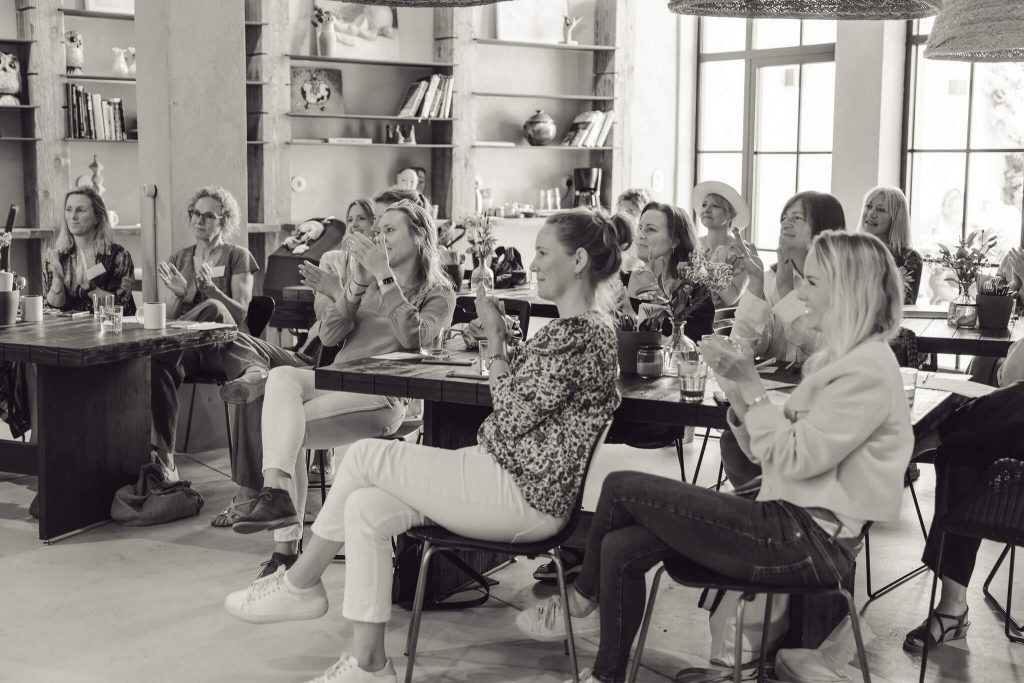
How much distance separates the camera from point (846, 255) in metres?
2.60

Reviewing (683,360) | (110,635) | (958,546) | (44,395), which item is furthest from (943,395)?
(44,395)

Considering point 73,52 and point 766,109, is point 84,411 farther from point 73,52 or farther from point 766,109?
point 766,109

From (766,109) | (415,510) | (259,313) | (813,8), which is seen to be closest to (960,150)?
(766,109)

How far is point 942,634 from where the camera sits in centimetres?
338

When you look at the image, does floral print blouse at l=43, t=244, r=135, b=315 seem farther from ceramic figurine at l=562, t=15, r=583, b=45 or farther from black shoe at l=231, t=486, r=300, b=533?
ceramic figurine at l=562, t=15, r=583, b=45

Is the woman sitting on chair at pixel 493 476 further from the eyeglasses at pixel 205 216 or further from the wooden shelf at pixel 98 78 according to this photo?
the wooden shelf at pixel 98 78

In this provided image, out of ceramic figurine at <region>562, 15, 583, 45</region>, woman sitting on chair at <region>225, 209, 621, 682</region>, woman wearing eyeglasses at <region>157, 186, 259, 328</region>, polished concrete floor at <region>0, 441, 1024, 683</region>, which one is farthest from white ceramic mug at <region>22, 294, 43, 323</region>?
ceramic figurine at <region>562, 15, 583, 45</region>

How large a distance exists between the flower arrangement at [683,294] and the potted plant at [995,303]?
1.64 m

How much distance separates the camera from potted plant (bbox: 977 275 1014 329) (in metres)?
4.65

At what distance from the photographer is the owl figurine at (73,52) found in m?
7.27

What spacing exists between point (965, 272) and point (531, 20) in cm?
513

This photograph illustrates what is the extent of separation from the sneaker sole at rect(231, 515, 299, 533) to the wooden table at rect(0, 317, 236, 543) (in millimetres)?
936

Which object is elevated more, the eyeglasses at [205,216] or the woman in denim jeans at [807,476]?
the eyeglasses at [205,216]

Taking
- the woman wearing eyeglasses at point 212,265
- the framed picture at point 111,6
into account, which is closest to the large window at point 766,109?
the framed picture at point 111,6
